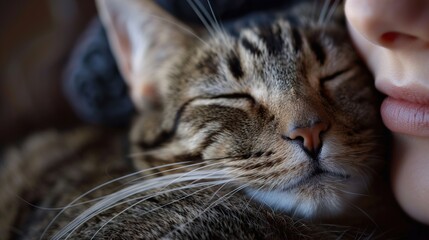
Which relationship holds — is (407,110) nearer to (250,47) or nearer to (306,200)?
(306,200)

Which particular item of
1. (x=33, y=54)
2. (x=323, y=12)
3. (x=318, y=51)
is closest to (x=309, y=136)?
(x=318, y=51)

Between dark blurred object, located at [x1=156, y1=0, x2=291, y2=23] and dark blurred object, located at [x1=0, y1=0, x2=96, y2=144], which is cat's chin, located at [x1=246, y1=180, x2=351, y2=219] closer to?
dark blurred object, located at [x1=156, y1=0, x2=291, y2=23]

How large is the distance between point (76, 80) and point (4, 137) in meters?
0.49

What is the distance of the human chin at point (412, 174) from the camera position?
0.80m

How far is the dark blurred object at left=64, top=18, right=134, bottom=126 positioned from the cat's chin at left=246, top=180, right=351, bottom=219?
0.54 m

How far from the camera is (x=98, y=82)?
1.26m

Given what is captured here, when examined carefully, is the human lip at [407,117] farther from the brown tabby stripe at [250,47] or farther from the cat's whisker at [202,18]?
the cat's whisker at [202,18]

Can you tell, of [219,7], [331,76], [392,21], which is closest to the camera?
[392,21]

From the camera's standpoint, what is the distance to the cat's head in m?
0.83

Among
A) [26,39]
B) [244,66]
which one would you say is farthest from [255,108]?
[26,39]

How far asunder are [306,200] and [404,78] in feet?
0.83

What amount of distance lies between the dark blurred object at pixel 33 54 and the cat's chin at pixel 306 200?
3.21ft

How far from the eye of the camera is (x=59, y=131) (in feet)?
5.28

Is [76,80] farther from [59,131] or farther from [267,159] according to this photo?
[267,159]
